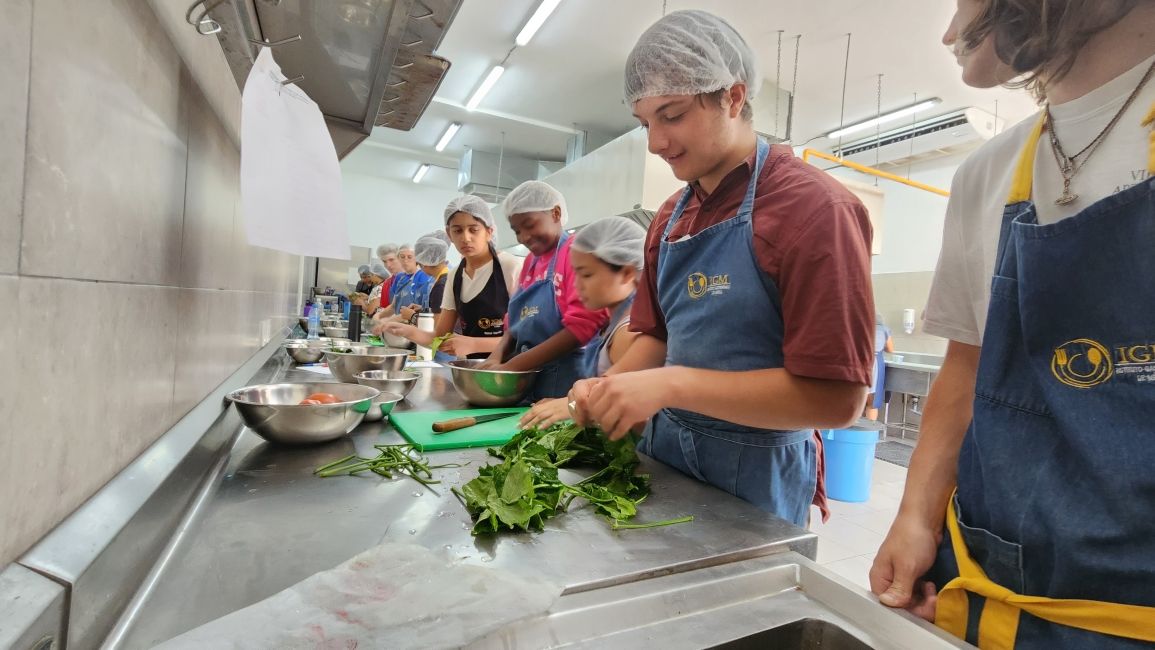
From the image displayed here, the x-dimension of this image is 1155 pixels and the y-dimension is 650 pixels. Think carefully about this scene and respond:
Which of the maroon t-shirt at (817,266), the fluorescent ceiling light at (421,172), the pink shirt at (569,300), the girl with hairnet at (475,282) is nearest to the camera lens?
the maroon t-shirt at (817,266)

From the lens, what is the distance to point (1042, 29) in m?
0.69

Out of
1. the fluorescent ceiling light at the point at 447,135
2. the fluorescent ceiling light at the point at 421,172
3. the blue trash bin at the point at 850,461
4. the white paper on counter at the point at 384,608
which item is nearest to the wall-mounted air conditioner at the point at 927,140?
the blue trash bin at the point at 850,461

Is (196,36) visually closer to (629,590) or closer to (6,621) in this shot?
(6,621)

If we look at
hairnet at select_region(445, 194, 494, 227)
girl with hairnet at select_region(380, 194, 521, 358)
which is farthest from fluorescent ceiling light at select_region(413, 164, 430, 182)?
girl with hairnet at select_region(380, 194, 521, 358)

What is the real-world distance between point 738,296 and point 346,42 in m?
1.12

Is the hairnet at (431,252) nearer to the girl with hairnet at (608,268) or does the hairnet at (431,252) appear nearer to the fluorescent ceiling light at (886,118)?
the girl with hairnet at (608,268)

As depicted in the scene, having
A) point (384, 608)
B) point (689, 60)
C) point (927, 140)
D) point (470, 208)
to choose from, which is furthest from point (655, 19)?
point (384, 608)

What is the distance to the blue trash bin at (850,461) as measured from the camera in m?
3.84

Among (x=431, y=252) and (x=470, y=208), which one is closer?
(x=470, y=208)

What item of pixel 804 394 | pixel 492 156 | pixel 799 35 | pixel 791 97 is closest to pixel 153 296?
pixel 804 394

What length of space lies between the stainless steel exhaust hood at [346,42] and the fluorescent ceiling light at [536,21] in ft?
11.9

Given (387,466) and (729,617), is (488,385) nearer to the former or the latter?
(387,466)

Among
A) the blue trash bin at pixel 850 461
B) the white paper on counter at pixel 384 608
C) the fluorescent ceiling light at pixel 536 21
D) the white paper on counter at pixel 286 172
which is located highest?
the fluorescent ceiling light at pixel 536 21

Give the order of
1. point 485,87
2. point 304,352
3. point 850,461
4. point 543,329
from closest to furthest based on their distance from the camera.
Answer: point 543,329 → point 304,352 → point 850,461 → point 485,87
